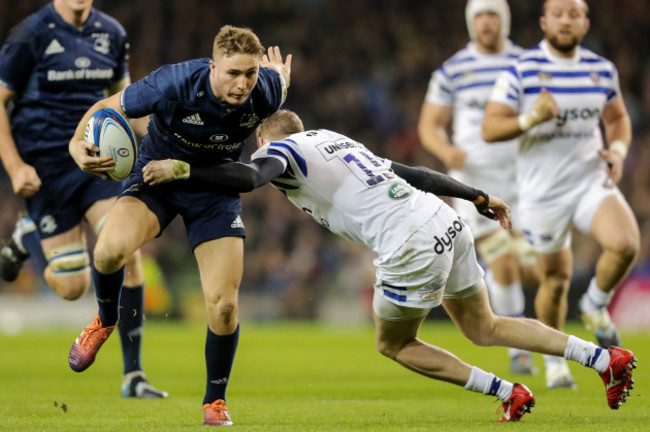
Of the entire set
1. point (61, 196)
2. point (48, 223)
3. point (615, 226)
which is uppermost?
point (615, 226)

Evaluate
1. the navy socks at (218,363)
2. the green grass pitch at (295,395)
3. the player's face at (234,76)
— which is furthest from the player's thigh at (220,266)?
the player's face at (234,76)

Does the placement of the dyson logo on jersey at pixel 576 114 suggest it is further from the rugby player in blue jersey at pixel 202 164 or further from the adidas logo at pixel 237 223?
the adidas logo at pixel 237 223

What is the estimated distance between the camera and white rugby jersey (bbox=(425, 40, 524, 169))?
970cm

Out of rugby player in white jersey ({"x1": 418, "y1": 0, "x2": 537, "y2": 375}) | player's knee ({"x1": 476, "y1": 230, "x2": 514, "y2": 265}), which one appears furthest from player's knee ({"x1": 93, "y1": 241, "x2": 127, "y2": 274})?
player's knee ({"x1": 476, "y1": 230, "x2": 514, "y2": 265})

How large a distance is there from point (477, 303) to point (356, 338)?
9167 millimetres

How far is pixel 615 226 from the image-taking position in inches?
295

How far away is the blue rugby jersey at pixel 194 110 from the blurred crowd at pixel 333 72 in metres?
11.6

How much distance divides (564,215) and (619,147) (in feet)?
2.20

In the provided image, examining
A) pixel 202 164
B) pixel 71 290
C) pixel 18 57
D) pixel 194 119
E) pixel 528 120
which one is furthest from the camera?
pixel 71 290

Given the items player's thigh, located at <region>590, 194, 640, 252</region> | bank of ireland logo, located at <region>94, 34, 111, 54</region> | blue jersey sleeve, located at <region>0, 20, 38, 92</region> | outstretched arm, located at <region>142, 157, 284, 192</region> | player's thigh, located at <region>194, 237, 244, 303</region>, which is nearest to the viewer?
outstretched arm, located at <region>142, 157, 284, 192</region>

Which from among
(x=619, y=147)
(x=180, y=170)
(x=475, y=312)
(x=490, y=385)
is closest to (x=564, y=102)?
(x=619, y=147)

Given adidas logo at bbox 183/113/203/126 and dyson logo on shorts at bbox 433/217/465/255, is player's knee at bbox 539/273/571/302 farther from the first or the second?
adidas logo at bbox 183/113/203/126

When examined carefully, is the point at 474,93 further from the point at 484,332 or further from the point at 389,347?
the point at 389,347

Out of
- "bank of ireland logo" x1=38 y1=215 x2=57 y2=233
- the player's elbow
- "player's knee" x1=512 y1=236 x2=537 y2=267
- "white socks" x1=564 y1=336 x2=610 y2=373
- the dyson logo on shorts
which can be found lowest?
"player's knee" x1=512 y1=236 x2=537 y2=267
